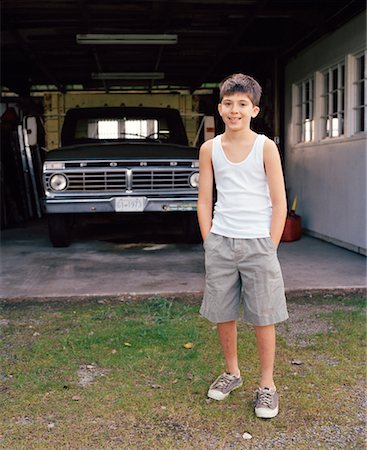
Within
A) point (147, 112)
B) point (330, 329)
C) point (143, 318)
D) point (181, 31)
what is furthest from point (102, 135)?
point (330, 329)

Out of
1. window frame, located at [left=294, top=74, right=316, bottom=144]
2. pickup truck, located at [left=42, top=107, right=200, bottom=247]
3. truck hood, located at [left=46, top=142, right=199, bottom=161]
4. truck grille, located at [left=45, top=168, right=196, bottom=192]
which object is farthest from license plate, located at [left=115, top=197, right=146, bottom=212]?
window frame, located at [left=294, top=74, right=316, bottom=144]

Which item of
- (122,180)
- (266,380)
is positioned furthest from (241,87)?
(122,180)

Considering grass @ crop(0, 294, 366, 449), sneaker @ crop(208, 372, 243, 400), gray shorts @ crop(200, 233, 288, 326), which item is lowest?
grass @ crop(0, 294, 366, 449)

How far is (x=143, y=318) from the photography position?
4691 mm

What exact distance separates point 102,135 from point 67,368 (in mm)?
5258

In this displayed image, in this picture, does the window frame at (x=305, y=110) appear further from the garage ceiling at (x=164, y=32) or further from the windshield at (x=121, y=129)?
the windshield at (x=121, y=129)

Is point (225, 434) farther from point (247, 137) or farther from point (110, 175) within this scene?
point (110, 175)

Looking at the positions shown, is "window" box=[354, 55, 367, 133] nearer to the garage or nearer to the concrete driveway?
the garage

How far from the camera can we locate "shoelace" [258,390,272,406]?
3.01m

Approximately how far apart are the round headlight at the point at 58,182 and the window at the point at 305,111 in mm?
3932

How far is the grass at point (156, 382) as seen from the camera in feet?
9.29

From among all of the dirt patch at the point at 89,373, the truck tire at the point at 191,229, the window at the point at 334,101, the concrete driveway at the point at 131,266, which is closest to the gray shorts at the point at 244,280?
Answer: the dirt patch at the point at 89,373

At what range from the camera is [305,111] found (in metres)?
9.80

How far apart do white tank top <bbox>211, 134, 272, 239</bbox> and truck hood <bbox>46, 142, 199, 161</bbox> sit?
4449mm
